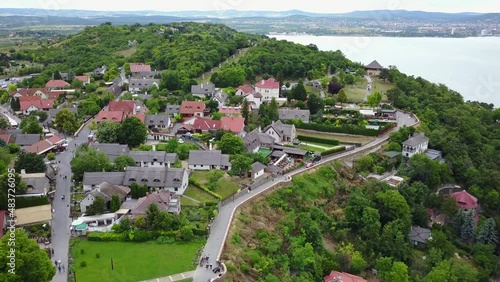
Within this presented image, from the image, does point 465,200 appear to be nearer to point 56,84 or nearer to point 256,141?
point 256,141

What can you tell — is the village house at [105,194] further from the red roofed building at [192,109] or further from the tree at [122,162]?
the red roofed building at [192,109]

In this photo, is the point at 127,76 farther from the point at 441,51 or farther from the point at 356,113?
the point at 441,51

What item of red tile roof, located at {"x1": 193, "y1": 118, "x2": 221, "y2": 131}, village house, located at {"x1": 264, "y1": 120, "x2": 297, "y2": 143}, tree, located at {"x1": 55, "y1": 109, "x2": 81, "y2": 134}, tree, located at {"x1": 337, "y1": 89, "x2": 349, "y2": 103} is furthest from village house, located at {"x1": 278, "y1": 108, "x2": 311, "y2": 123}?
tree, located at {"x1": 55, "y1": 109, "x2": 81, "y2": 134}

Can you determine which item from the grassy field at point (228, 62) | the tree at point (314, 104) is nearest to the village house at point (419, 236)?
the tree at point (314, 104)

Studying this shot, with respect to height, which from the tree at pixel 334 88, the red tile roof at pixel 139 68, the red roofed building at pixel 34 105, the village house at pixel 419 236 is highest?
the red tile roof at pixel 139 68

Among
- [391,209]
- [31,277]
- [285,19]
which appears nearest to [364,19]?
[285,19]
